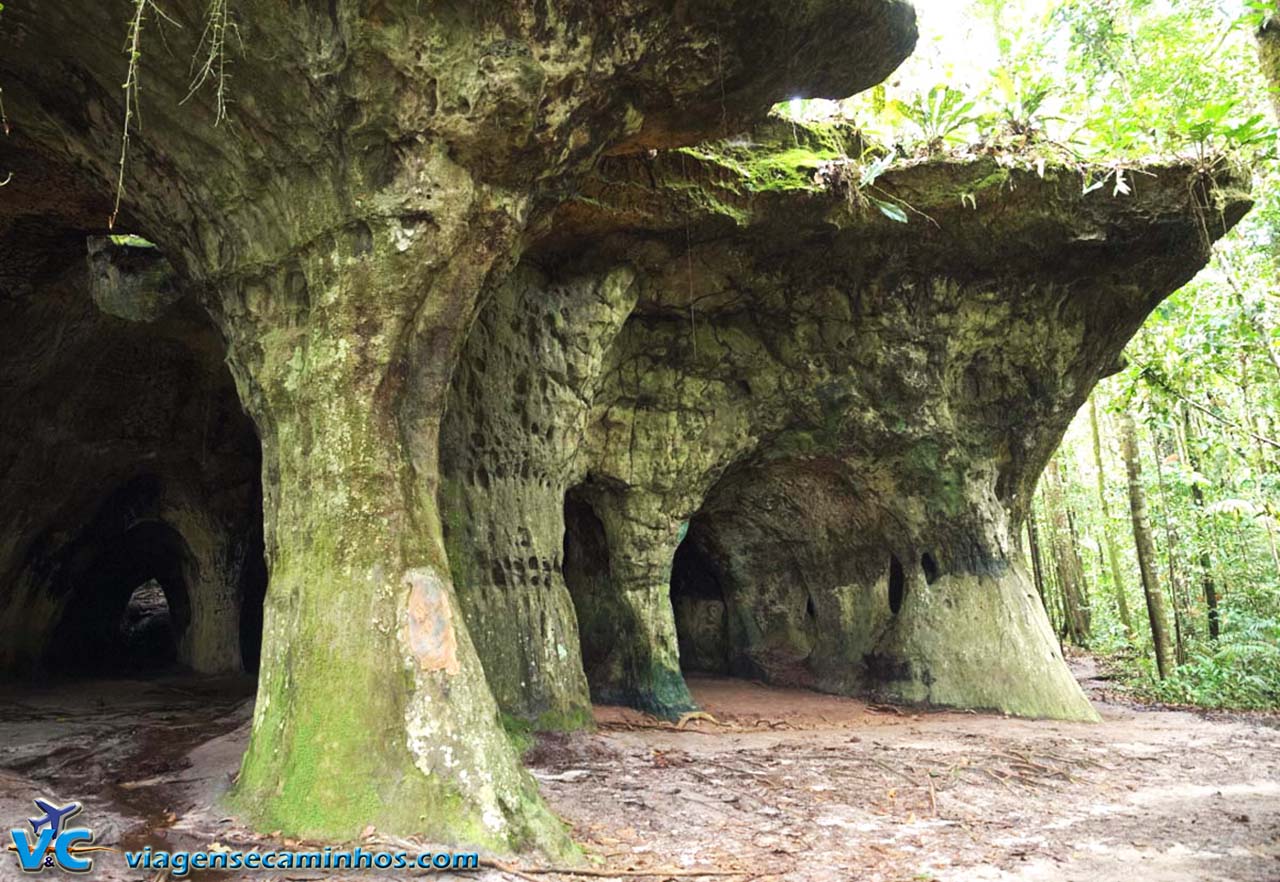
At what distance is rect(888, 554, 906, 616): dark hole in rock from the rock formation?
0.05 metres

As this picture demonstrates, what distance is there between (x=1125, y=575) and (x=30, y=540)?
23.5m

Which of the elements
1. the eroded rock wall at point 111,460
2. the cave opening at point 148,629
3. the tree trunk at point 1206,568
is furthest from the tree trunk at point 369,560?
the cave opening at point 148,629

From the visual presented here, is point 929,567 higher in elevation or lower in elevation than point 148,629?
higher

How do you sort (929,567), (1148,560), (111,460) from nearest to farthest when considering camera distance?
(929,567)
(111,460)
(1148,560)

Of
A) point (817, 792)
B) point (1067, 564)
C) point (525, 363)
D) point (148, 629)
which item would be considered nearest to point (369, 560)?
point (817, 792)

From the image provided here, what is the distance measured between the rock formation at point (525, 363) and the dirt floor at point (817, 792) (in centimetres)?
64

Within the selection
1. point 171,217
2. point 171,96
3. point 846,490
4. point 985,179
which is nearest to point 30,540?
point 171,217

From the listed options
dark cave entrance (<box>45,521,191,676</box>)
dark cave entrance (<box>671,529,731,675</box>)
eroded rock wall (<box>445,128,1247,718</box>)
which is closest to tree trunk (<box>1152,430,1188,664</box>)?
eroded rock wall (<box>445,128,1247,718</box>)

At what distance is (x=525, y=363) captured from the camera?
825 centimetres

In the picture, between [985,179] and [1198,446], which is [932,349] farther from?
[1198,446]

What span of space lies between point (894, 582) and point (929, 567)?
0.65m

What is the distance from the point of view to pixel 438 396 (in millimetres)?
5125

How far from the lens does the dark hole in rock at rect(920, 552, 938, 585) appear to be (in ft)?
34.5

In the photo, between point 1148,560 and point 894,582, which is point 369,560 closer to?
point 894,582
